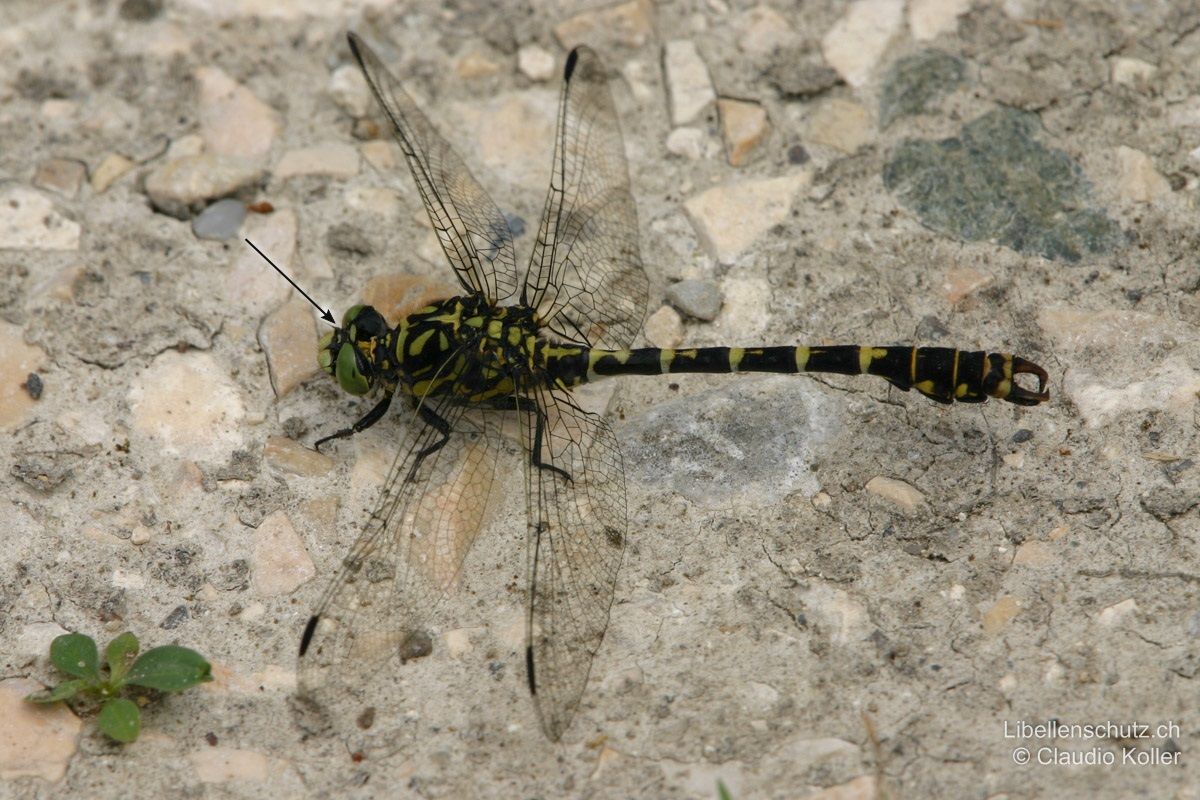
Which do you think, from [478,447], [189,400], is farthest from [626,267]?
[189,400]

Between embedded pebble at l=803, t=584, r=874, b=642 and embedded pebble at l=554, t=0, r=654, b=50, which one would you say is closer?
embedded pebble at l=803, t=584, r=874, b=642

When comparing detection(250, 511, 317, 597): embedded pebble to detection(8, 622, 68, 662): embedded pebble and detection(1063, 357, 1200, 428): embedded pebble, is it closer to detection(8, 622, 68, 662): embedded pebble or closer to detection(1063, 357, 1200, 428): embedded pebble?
detection(8, 622, 68, 662): embedded pebble

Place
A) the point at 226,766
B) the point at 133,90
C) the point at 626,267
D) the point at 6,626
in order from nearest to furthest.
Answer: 1. the point at 226,766
2. the point at 6,626
3. the point at 626,267
4. the point at 133,90

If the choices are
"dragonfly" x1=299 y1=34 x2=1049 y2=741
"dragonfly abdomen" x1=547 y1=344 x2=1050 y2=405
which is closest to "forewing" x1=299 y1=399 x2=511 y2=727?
"dragonfly" x1=299 y1=34 x2=1049 y2=741

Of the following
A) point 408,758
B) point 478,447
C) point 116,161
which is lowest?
point 408,758

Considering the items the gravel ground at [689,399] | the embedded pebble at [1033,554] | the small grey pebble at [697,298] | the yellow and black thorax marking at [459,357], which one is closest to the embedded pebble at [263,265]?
the gravel ground at [689,399]

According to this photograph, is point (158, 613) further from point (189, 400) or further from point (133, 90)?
point (133, 90)

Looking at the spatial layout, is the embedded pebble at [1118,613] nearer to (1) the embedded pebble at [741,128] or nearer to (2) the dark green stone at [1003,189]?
(2) the dark green stone at [1003,189]
